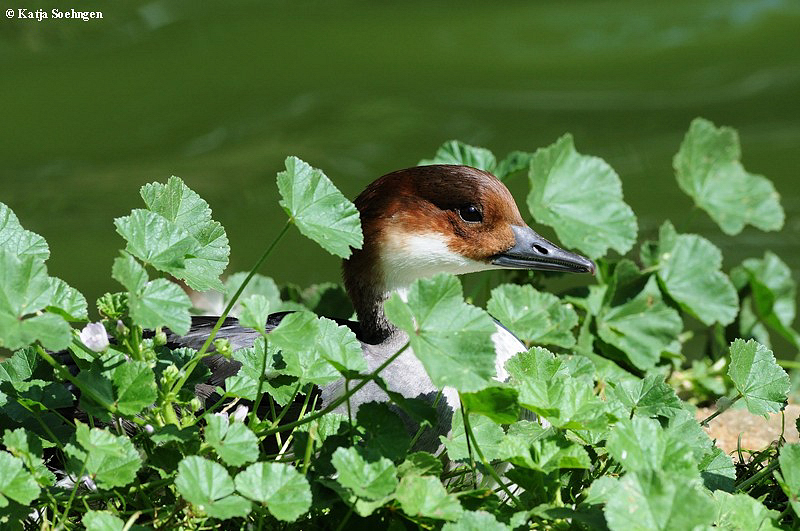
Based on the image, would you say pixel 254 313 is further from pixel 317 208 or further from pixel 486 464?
pixel 486 464

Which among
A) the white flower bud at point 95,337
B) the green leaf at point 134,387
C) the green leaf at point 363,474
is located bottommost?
the green leaf at point 363,474

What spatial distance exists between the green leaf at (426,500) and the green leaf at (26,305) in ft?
2.13

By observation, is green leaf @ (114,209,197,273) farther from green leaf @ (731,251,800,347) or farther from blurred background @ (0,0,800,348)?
blurred background @ (0,0,800,348)

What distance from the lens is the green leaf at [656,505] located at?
1.88m

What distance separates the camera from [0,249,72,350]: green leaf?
192 centimetres

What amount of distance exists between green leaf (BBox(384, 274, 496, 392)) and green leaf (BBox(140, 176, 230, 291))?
48 centimetres

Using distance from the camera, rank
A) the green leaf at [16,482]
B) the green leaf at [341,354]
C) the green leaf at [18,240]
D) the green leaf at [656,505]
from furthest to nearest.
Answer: the green leaf at [18,240] < the green leaf at [341,354] < the green leaf at [16,482] < the green leaf at [656,505]

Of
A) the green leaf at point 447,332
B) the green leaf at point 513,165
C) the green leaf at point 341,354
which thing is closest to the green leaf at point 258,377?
the green leaf at point 341,354

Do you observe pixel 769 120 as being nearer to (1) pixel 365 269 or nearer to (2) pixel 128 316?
(1) pixel 365 269

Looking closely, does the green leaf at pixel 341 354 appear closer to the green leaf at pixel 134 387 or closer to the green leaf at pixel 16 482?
the green leaf at pixel 134 387

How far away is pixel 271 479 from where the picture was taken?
2.00 metres

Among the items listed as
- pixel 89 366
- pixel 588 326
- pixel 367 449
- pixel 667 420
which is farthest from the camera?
pixel 588 326

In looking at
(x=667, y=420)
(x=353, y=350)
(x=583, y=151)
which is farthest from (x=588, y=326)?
(x=583, y=151)

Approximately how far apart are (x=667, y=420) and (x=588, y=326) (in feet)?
3.53
